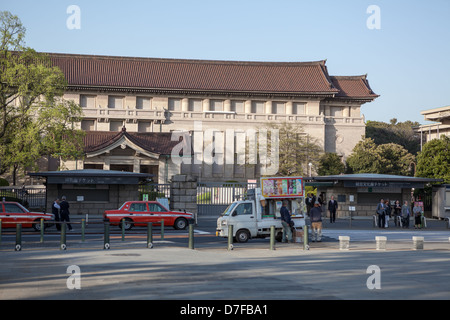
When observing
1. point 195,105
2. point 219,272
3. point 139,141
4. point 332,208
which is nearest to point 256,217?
point 219,272

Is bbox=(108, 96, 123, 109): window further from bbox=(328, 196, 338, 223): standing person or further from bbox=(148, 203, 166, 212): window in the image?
bbox=(148, 203, 166, 212): window

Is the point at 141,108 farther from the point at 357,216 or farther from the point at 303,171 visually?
the point at 357,216

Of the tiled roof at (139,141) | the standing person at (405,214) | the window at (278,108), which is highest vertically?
the window at (278,108)

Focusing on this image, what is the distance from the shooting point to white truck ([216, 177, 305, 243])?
25.4 m

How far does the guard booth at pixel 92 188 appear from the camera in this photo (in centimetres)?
3888

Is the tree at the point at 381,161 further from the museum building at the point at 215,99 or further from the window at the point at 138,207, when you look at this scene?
the window at the point at 138,207

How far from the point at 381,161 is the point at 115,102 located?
107 feet

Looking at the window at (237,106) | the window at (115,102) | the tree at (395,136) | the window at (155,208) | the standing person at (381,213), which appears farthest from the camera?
the tree at (395,136)

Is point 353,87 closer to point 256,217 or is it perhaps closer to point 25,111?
point 25,111

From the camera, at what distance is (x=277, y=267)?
1697cm

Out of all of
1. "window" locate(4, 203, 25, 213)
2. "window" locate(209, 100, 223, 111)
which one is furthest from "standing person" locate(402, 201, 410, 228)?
"window" locate(209, 100, 223, 111)

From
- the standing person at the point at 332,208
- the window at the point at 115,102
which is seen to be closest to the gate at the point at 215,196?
the standing person at the point at 332,208

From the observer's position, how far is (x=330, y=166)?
230ft

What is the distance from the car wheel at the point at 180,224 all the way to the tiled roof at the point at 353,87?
50.4 meters
